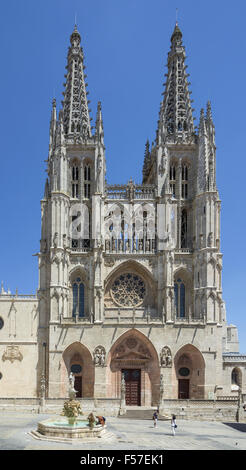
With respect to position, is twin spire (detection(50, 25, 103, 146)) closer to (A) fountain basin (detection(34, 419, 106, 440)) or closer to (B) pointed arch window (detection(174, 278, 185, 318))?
(B) pointed arch window (detection(174, 278, 185, 318))

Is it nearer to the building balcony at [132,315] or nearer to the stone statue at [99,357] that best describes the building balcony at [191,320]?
the building balcony at [132,315]

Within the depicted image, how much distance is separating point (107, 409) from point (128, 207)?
18.7m

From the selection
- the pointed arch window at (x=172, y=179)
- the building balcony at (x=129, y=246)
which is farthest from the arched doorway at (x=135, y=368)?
the pointed arch window at (x=172, y=179)

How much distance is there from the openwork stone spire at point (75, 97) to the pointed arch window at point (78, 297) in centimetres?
1353

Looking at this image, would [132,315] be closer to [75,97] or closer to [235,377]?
[235,377]

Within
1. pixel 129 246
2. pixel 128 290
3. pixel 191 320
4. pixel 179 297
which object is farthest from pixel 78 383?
pixel 129 246

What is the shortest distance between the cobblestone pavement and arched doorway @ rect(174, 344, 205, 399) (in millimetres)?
8568

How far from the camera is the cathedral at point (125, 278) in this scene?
1678 inches

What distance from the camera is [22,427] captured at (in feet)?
90.1

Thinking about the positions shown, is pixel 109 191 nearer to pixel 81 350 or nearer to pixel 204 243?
pixel 204 243

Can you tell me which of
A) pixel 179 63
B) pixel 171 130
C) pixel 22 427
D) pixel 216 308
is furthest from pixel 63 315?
pixel 179 63

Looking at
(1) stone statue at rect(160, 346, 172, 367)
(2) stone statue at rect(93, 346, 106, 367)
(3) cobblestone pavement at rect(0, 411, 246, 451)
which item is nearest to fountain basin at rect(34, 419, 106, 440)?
(3) cobblestone pavement at rect(0, 411, 246, 451)

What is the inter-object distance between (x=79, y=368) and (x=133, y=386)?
15.5 ft

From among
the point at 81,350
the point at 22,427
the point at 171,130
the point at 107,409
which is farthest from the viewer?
the point at 171,130
